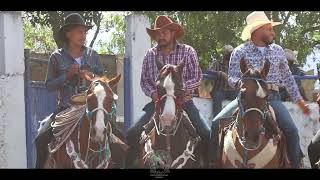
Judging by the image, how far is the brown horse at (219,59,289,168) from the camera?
6.92m

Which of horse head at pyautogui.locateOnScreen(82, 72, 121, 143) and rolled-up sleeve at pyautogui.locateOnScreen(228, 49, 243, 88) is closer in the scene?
horse head at pyautogui.locateOnScreen(82, 72, 121, 143)

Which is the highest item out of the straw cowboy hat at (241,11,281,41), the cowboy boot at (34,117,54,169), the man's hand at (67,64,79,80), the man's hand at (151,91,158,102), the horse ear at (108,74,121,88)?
the straw cowboy hat at (241,11,281,41)

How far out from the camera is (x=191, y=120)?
7.39m

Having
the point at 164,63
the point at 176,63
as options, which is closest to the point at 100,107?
the point at 164,63

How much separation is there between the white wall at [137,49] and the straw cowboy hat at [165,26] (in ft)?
0.35

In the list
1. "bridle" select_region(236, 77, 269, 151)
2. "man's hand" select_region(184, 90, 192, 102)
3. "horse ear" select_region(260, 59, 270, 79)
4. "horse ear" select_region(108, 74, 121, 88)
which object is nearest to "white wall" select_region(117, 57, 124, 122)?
"horse ear" select_region(108, 74, 121, 88)

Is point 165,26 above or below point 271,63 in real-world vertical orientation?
above

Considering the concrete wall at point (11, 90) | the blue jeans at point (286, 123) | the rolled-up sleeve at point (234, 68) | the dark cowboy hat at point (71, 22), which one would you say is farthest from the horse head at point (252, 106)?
the concrete wall at point (11, 90)

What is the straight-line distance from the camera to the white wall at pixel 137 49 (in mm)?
7573

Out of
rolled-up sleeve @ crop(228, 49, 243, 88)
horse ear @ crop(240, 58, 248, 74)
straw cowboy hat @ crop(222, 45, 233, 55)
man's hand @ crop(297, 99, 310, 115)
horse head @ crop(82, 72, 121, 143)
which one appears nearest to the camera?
horse head @ crop(82, 72, 121, 143)

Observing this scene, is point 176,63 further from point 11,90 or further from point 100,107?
point 11,90

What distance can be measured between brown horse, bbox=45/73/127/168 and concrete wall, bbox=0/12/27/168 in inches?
17.9

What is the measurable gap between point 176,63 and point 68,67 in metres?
1.34

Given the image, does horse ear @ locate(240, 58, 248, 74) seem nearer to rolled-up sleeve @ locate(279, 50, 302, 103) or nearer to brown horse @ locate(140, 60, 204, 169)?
rolled-up sleeve @ locate(279, 50, 302, 103)
